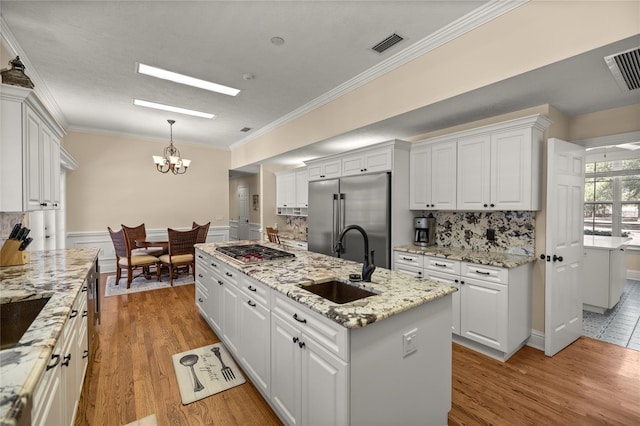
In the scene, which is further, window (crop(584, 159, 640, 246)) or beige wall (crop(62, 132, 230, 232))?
beige wall (crop(62, 132, 230, 232))

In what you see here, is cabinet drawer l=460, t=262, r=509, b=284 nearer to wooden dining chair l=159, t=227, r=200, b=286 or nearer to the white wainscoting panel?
wooden dining chair l=159, t=227, r=200, b=286

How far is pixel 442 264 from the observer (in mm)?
3053

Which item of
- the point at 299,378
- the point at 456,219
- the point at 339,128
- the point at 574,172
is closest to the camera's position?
the point at 299,378

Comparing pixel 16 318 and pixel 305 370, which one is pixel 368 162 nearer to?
pixel 305 370

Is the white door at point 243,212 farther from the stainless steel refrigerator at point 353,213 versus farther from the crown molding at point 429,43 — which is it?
the crown molding at point 429,43

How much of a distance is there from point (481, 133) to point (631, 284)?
5.07 metres

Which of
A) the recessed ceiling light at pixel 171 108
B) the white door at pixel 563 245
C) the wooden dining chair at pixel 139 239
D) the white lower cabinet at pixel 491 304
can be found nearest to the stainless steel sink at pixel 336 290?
the white lower cabinet at pixel 491 304

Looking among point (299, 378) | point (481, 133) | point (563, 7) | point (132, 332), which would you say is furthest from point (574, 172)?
point (132, 332)

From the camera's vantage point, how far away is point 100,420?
6.27 feet

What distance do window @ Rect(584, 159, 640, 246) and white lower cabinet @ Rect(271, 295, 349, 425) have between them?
6498 millimetres

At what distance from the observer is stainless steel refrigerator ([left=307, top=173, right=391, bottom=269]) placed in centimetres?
354

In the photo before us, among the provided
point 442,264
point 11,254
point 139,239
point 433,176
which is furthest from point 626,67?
point 139,239

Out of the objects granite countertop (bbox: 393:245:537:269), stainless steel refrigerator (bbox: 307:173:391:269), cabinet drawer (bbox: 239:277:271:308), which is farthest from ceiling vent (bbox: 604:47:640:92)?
cabinet drawer (bbox: 239:277:271:308)

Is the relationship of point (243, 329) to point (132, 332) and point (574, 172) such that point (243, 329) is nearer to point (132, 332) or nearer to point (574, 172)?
point (132, 332)
